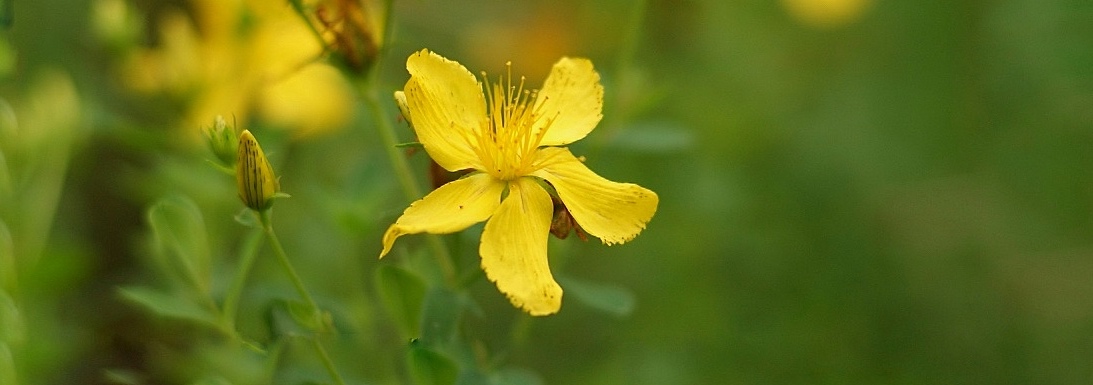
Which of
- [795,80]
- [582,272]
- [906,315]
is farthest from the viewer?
[795,80]

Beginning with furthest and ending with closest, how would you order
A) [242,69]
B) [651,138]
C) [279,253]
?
[242,69]
[651,138]
[279,253]

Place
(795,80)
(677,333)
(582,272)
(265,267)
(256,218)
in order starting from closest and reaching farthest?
1. (256,218)
2. (265,267)
3. (677,333)
4. (582,272)
5. (795,80)

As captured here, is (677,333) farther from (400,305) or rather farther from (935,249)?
(400,305)

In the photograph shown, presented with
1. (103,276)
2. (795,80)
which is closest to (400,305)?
(103,276)

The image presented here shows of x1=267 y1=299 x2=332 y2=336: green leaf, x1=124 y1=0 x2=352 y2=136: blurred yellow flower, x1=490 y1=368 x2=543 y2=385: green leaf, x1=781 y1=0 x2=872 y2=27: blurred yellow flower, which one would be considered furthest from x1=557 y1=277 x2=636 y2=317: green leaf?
x1=781 y1=0 x2=872 y2=27: blurred yellow flower

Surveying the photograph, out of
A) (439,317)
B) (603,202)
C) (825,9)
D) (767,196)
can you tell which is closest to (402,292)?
(439,317)

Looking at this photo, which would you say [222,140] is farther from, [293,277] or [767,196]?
[767,196]

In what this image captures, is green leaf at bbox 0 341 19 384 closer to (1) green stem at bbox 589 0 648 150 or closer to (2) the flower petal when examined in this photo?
(2) the flower petal
